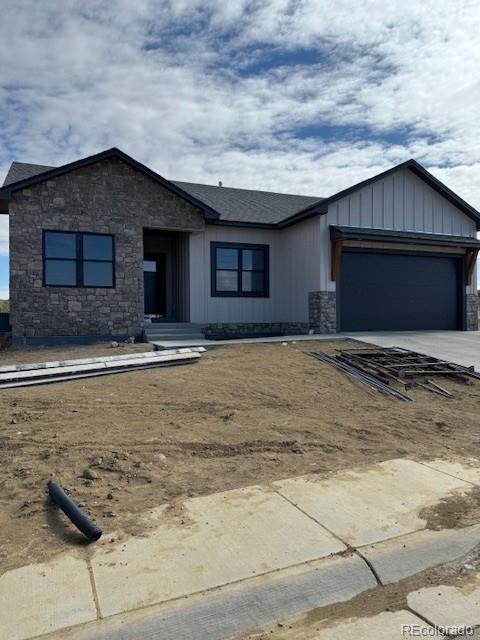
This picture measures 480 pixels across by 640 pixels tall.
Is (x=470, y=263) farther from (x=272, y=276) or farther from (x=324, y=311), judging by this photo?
(x=272, y=276)

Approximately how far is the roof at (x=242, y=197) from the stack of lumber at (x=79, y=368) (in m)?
6.09

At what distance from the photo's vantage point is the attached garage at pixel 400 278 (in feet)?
48.1

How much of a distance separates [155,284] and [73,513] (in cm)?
1393

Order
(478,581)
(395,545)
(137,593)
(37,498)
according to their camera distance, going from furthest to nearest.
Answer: (37,498) → (395,545) → (478,581) → (137,593)

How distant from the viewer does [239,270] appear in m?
15.8

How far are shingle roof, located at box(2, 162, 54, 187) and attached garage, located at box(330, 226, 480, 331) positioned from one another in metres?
9.06

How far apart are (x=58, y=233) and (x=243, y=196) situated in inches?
304

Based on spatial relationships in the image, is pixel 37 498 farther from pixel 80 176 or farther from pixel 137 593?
pixel 80 176

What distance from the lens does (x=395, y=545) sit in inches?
132

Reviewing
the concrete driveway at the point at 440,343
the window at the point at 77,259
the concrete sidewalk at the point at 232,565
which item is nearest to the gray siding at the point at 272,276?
the concrete driveway at the point at 440,343

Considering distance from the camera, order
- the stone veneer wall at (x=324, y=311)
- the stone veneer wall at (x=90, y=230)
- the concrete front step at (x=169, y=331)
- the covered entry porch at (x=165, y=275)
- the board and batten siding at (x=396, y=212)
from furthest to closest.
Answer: the covered entry porch at (x=165, y=275)
the board and batten siding at (x=396, y=212)
the stone veneer wall at (x=324, y=311)
the concrete front step at (x=169, y=331)
the stone veneer wall at (x=90, y=230)

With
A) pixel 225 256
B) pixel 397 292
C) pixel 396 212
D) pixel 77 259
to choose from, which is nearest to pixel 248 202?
pixel 225 256

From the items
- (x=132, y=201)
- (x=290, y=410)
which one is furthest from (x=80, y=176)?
(x=290, y=410)

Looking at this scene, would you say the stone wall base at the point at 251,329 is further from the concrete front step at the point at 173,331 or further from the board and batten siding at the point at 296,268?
the concrete front step at the point at 173,331
